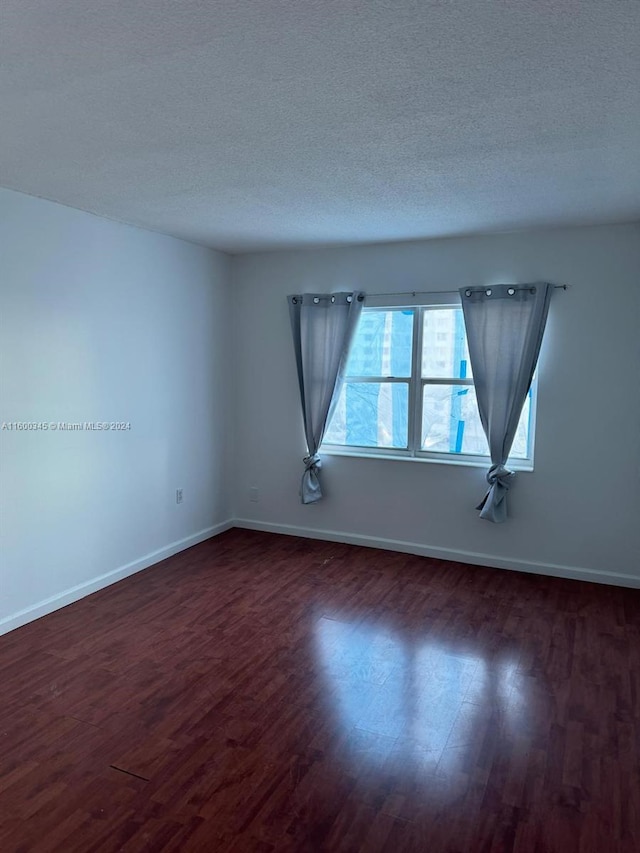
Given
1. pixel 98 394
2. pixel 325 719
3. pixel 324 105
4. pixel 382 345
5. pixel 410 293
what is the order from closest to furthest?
pixel 324 105
pixel 325 719
pixel 98 394
pixel 410 293
pixel 382 345

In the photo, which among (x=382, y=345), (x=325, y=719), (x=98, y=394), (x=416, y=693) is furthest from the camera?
(x=382, y=345)

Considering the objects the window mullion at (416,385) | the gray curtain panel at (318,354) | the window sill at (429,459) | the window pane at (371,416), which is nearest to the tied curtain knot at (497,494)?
the window sill at (429,459)

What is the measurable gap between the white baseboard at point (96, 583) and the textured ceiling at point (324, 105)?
2.42 meters

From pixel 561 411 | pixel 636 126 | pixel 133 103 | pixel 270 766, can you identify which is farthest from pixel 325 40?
pixel 561 411

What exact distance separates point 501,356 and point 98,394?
112 inches

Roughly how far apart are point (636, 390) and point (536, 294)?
94 cm

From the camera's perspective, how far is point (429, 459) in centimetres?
451

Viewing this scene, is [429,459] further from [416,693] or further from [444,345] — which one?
[416,693]

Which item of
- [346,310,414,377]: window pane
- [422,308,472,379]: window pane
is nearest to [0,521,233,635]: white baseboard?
[346,310,414,377]: window pane

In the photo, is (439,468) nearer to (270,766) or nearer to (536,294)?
(536,294)

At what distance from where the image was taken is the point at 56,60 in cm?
176

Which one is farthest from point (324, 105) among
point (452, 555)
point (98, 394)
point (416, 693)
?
point (452, 555)

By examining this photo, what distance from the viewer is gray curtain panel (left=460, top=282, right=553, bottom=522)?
400cm

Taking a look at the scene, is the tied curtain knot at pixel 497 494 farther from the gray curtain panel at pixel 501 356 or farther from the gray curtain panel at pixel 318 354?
the gray curtain panel at pixel 318 354
